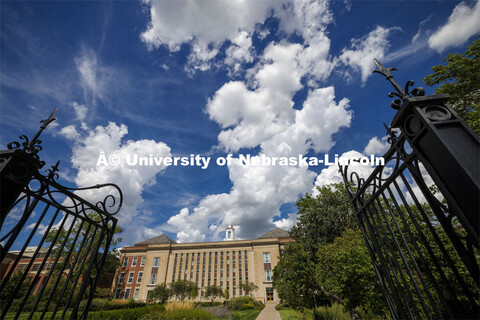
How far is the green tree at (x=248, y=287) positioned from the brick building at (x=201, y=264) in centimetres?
146

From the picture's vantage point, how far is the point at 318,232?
1633 centimetres

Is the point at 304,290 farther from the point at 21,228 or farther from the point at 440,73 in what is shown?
the point at 21,228

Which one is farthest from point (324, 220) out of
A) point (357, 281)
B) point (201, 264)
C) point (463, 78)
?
point (201, 264)

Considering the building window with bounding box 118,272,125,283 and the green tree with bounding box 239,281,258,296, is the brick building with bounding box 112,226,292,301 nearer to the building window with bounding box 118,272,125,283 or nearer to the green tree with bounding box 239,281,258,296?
the building window with bounding box 118,272,125,283

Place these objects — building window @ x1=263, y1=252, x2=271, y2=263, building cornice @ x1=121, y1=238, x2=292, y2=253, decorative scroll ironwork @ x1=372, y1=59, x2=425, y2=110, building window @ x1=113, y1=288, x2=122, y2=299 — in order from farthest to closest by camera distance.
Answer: building cornice @ x1=121, y1=238, x2=292, y2=253, building window @ x1=113, y1=288, x2=122, y2=299, building window @ x1=263, y1=252, x2=271, y2=263, decorative scroll ironwork @ x1=372, y1=59, x2=425, y2=110

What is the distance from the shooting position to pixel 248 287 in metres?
34.2

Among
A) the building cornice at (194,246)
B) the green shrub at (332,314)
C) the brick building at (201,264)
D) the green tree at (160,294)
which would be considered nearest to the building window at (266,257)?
the brick building at (201,264)

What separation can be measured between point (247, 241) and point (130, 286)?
23.0m

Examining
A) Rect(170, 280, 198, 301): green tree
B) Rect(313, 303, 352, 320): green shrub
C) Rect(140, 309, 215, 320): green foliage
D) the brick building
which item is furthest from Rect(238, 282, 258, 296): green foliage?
Rect(140, 309, 215, 320): green foliage

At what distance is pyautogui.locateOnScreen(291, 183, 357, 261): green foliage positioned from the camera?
1591cm

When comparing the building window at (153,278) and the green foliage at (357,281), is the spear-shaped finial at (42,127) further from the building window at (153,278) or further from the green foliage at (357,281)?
the building window at (153,278)

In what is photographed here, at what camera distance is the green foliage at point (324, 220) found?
52.2ft

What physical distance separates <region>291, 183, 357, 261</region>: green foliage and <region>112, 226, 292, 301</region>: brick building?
2310cm

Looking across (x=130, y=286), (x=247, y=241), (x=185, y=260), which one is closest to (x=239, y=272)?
(x=247, y=241)
